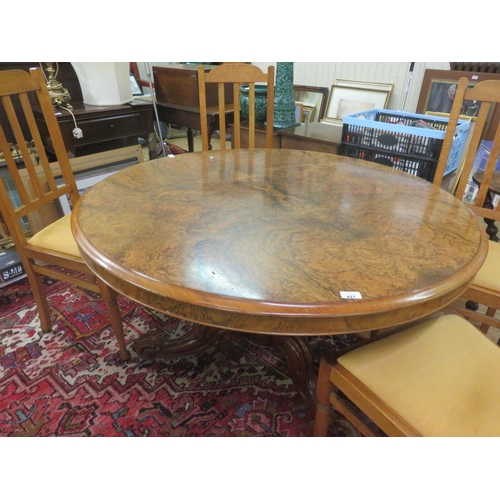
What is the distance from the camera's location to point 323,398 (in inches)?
41.1

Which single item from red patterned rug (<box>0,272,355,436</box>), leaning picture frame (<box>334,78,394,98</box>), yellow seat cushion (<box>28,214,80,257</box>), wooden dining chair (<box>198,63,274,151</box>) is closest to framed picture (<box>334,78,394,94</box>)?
leaning picture frame (<box>334,78,394,98</box>)

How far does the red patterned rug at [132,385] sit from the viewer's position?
1.35 meters

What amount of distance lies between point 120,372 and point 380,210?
48.9 inches

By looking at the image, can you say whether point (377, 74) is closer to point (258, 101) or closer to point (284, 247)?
point (258, 101)

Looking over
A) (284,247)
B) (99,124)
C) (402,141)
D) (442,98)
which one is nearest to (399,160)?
(402,141)

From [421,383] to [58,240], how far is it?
146cm

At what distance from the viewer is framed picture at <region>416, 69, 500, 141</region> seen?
8.39ft

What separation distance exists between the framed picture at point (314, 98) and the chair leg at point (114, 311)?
2.74m

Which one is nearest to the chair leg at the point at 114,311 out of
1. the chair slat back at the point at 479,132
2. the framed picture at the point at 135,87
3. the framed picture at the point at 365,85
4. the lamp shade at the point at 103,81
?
the chair slat back at the point at 479,132

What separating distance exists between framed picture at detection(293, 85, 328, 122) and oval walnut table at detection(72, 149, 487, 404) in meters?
2.24

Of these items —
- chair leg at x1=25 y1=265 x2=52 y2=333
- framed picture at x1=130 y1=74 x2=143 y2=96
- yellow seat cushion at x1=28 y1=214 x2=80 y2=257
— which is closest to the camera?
yellow seat cushion at x1=28 y1=214 x2=80 y2=257

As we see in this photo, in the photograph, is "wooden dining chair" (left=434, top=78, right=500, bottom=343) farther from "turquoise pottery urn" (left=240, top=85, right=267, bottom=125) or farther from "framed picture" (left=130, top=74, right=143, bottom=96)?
"framed picture" (left=130, top=74, right=143, bottom=96)

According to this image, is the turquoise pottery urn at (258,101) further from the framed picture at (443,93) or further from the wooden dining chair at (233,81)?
the framed picture at (443,93)

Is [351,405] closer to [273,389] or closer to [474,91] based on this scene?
[273,389]
